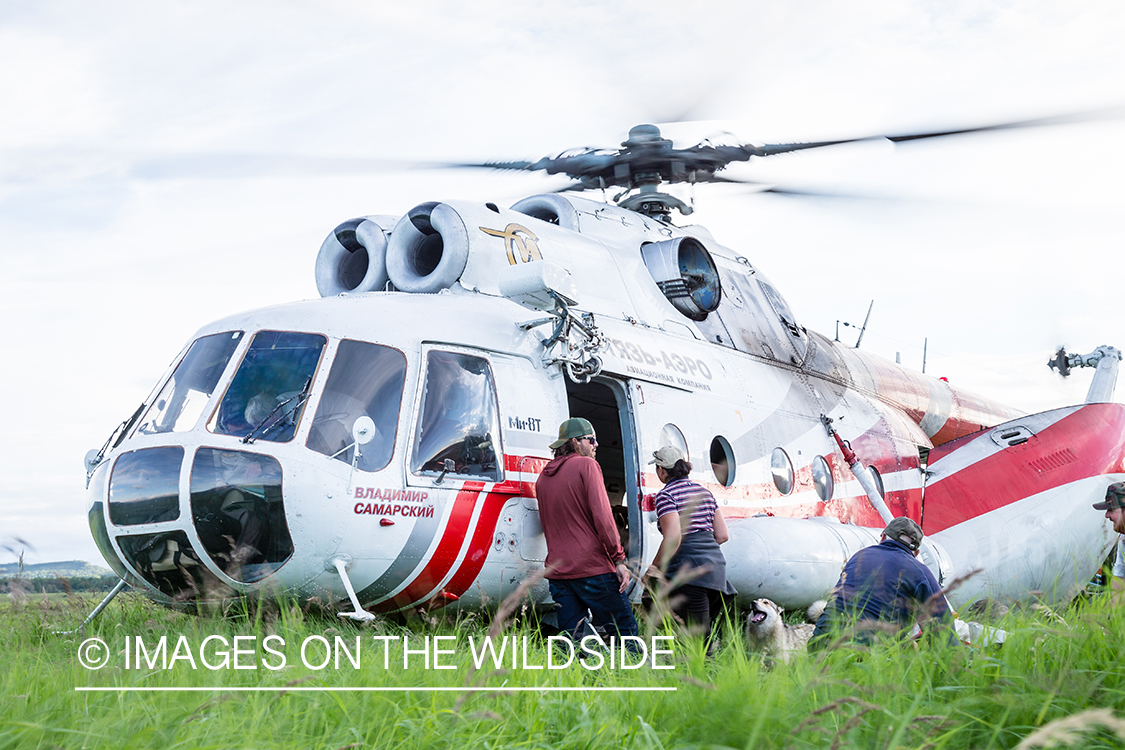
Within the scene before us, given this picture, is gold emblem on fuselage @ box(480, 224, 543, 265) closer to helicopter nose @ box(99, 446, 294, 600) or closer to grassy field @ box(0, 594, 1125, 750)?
helicopter nose @ box(99, 446, 294, 600)

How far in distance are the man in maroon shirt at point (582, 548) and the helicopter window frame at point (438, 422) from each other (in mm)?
378

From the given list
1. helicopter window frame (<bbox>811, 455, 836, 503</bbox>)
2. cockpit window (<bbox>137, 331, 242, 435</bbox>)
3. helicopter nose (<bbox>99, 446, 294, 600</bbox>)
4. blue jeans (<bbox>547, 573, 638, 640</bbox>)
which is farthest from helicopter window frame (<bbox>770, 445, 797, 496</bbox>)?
cockpit window (<bbox>137, 331, 242, 435</bbox>)

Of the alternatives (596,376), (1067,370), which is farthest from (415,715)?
(1067,370)

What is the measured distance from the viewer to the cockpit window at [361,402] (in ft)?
17.6

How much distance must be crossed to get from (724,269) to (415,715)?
6503 millimetres

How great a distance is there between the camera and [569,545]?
5.51 metres

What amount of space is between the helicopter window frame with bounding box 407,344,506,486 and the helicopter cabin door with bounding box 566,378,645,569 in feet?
3.11

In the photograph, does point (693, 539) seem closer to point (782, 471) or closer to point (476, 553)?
point (476, 553)

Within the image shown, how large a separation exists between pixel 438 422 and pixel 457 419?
137 millimetres

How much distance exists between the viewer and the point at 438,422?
5742 mm

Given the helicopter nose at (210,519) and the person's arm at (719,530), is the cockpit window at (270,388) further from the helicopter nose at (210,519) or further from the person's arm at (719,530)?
the person's arm at (719,530)

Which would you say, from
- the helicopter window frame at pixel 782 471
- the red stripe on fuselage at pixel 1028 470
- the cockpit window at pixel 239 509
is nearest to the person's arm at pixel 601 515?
the cockpit window at pixel 239 509

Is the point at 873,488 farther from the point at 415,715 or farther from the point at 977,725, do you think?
the point at 415,715

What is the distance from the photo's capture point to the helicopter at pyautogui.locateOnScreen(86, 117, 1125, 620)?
5215 millimetres
